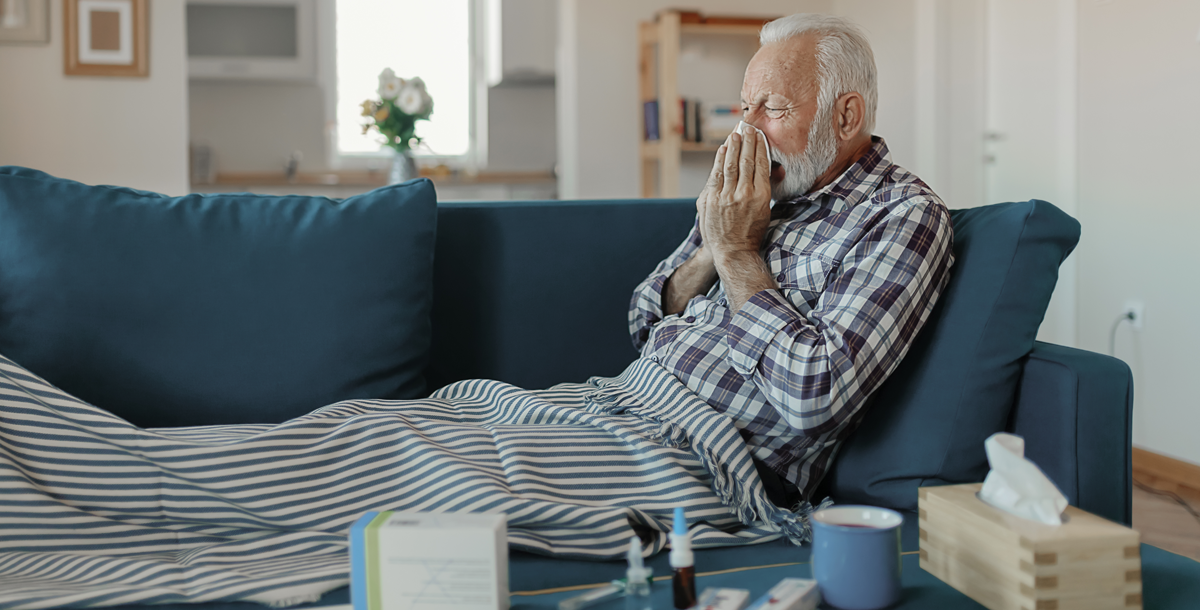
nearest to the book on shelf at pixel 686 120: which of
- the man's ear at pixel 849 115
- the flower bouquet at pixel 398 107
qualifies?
the flower bouquet at pixel 398 107

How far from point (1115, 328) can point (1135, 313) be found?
4.3 inches

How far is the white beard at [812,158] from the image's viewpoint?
1.52m

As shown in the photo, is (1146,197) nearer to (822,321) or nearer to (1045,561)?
(822,321)

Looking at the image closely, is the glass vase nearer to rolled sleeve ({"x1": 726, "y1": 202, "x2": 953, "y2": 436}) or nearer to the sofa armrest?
rolled sleeve ({"x1": 726, "y1": 202, "x2": 953, "y2": 436})

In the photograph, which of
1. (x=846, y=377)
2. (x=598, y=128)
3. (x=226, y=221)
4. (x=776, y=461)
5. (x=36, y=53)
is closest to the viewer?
(x=846, y=377)

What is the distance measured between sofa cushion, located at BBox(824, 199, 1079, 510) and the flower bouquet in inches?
87.3

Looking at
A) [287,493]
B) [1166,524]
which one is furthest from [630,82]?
[287,493]

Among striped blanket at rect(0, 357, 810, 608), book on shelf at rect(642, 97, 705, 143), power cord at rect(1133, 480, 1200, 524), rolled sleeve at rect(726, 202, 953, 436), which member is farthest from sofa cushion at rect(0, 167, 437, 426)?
book on shelf at rect(642, 97, 705, 143)

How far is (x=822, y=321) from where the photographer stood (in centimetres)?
124

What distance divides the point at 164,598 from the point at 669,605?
0.54m

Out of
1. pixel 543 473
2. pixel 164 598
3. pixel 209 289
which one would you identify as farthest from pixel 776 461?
pixel 209 289

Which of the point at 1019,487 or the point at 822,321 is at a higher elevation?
the point at 822,321

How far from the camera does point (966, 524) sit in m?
0.94

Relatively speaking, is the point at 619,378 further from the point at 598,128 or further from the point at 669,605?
the point at 598,128
